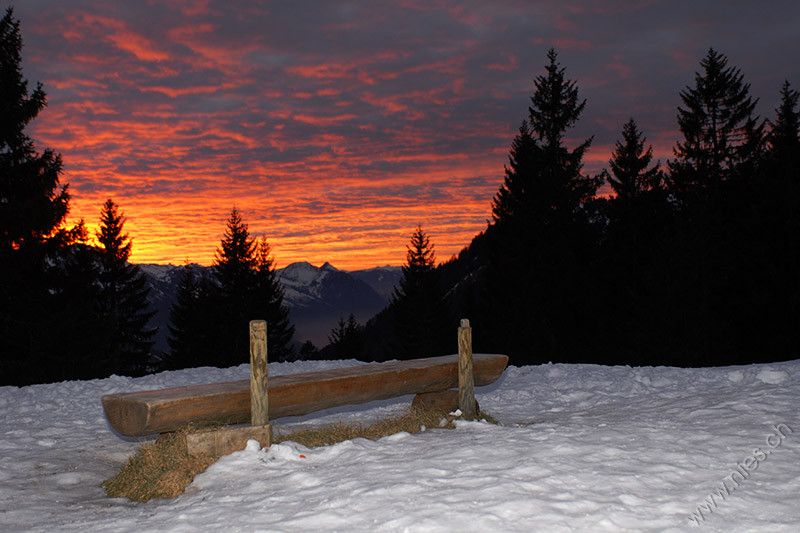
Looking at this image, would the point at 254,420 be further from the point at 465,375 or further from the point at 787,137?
the point at 787,137

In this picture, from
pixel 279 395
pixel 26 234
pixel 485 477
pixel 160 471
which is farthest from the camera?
pixel 26 234

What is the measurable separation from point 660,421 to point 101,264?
3364 centimetres

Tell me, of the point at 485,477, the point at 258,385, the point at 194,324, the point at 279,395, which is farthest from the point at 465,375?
the point at 194,324

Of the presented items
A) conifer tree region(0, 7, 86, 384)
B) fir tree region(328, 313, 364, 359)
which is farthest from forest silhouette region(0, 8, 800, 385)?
fir tree region(328, 313, 364, 359)

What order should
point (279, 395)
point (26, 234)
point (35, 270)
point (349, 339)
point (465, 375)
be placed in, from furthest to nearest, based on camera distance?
point (349, 339) → point (35, 270) → point (26, 234) → point (465, 375) → point (279, 395)

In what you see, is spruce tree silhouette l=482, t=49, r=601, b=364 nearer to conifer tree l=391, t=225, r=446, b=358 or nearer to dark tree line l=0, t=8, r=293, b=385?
conifer tree l=391, t=225, r=446, b=358

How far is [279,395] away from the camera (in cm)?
652

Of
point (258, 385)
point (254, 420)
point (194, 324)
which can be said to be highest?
point (194, 324)

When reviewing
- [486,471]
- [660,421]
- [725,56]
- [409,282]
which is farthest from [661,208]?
[486,471]

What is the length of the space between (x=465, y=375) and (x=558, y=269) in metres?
25.4

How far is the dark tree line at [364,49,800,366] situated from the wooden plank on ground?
21.5 m

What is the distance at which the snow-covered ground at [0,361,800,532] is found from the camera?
4.12 meters

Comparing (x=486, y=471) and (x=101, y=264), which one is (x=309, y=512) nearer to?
(x=486, y=471)

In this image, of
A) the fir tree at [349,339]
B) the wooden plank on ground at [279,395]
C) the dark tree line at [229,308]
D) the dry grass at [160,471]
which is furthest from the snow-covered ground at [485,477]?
the fir tree at [349,339]
